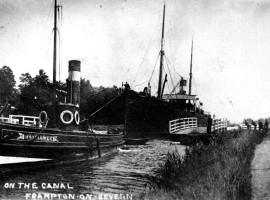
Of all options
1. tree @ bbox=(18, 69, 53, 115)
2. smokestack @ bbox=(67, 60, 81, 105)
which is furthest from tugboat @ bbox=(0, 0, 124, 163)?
tree @ bbox=(18, 69, 53, 115)

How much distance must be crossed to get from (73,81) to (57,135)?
3.19 meters

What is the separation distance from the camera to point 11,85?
40406mm

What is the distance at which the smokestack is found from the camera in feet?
44.0

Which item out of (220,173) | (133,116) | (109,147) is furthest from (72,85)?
(133,116)

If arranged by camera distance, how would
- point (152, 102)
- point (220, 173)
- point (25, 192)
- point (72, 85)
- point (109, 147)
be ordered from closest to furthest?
point (220, 173), point (25, 192), point (72, 85), point (109, 147), point (152, 102)

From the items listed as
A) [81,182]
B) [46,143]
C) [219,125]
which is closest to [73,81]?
[46,143]

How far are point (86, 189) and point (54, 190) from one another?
88 cm

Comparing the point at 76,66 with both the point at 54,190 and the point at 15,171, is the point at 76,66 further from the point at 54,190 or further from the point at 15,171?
the point at 54,190

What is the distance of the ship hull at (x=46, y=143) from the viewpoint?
9.88 metres

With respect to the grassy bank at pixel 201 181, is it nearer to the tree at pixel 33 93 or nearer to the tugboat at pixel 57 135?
the tugboat at pixel 57 135

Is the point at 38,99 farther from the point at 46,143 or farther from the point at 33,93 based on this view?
the point at 46,143

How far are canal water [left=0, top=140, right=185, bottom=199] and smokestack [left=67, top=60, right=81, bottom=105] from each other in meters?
3.19

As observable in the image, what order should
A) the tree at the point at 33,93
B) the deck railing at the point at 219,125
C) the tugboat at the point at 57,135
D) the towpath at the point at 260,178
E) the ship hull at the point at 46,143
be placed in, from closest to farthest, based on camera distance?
the towpath at the point at 260,178, the ship hull at the point at 46,143, the tugboat at the point at 57,135, the deck railing at the point at 219,125, the tree at the point at 33,93

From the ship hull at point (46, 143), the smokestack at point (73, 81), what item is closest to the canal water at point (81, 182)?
the ship hull at point (46, 143)
